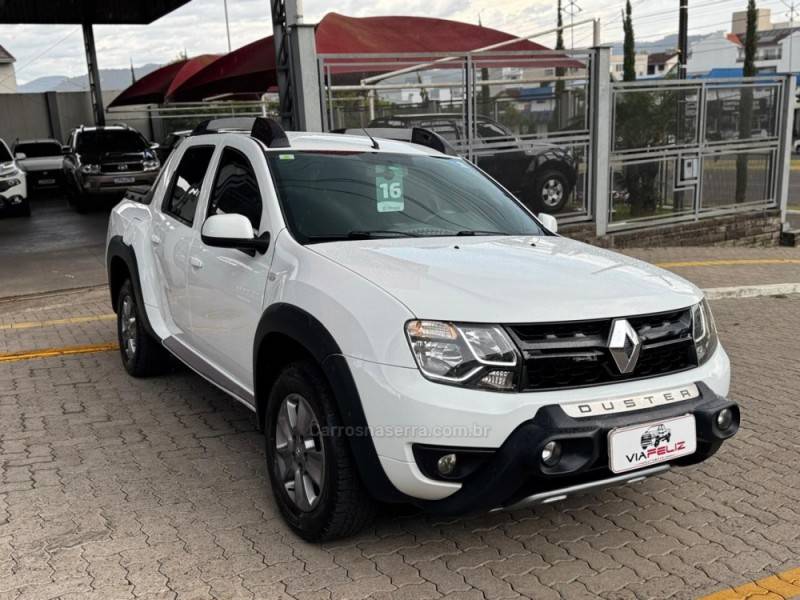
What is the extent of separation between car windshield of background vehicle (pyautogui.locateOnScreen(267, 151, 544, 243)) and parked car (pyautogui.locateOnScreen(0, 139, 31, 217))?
13.3 metres

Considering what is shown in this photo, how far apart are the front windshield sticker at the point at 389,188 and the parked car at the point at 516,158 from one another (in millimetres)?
5791

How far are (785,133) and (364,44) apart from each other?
7.54 meters

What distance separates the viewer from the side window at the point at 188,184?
4.69 meters

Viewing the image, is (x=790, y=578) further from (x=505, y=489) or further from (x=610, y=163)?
(x=610, y=163)

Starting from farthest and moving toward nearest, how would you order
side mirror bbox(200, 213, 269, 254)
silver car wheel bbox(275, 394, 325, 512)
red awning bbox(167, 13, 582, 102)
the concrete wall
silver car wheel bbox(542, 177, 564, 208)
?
the concrete wall → red awning bbox(167, 13, 582, 102) → silver car wheel bbox(542, 177, 564, 208) → side mirror bbox(200, 213, 269, 254) → silver car wheel bbox(275, 394, 325, 512)

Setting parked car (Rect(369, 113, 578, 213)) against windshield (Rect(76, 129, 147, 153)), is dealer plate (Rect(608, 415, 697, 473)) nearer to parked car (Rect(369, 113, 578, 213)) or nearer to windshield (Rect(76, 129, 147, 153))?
parked car (Rect(369, 113, 578, 213))

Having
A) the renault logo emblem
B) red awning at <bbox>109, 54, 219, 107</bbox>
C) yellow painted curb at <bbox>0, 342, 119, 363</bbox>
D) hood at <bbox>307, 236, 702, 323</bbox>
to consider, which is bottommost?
yellow painted curb at <bbox>0, 342, 119, 363</bbox>

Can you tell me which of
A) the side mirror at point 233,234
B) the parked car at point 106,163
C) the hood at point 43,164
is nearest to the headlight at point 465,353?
the side mirror at point 233,234

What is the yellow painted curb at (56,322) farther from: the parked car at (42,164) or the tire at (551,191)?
the parked car at (42,164)

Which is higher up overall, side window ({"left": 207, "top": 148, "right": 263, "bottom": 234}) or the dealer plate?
side window ({"left": 207, "top": 148, "right": 263, "bottom": 234})

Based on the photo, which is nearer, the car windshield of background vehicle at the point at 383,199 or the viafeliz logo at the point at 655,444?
the viafeliz logo at the point at 655,444

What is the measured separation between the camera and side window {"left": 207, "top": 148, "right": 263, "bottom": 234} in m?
4.03

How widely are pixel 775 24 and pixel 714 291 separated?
5171 inches

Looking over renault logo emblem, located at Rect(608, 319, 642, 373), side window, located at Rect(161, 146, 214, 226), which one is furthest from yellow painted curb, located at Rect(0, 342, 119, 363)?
renault logo emblem, located at Rect(608, 319, 642, 373)
